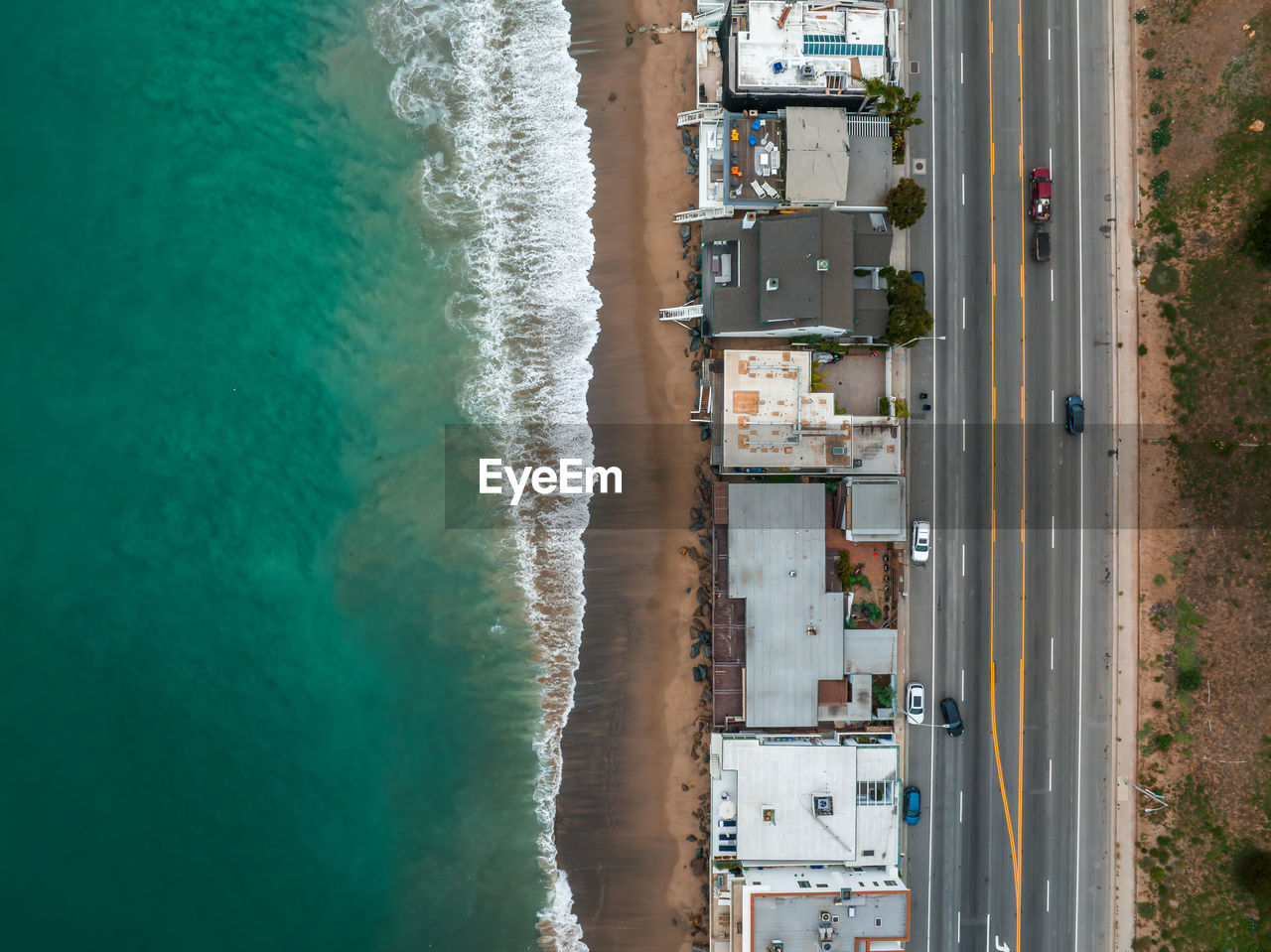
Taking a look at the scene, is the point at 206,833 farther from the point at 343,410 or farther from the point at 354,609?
the point at 343,410

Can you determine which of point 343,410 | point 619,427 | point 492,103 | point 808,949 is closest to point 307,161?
point 492,103

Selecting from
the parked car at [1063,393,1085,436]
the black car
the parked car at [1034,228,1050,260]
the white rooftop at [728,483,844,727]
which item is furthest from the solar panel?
the black car

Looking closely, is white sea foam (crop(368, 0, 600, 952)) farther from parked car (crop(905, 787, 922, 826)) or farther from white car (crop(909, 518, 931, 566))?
parked car (crop(905, 787, 922, 826))

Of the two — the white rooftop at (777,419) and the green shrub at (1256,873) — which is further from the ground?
the white rooftop at (777,419)

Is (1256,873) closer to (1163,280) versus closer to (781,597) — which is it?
(781,597)

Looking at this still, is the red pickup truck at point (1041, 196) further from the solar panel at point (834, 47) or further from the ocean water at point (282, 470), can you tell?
the ocean water at point (282, 470)

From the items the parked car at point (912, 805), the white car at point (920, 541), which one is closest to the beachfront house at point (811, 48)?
the white car at point (920, 541)
